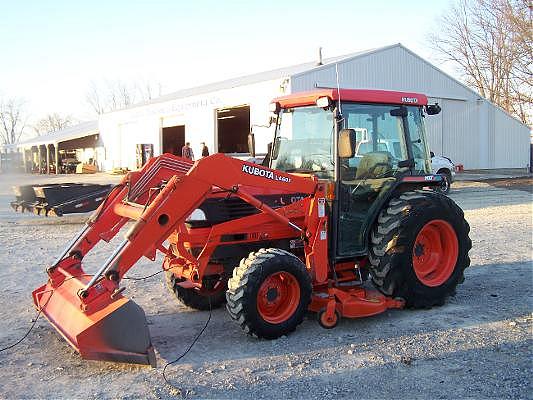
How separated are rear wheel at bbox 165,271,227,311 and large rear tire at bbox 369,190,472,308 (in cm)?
162

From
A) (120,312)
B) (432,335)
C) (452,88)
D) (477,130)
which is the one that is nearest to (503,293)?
(432,335)

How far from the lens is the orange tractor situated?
4.69 metres

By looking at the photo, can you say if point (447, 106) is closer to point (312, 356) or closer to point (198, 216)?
point (198, 216)

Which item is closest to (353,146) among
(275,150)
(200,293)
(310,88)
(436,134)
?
(275,150)

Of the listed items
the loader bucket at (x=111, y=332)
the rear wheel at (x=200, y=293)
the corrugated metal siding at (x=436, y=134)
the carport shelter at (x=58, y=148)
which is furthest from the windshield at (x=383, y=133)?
the carport shelter at (x=58, y=148)

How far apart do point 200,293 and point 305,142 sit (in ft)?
6.42

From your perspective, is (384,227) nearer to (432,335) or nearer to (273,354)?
(432,335)

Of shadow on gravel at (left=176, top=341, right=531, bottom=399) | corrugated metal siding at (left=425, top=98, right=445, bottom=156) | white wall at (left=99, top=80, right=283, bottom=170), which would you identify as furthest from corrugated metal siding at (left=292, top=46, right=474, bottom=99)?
shadow on gravel at (left=176, top=341, right=531, bottom=399)

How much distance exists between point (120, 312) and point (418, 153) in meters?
3.78

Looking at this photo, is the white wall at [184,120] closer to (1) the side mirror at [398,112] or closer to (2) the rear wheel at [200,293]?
(1) the side mirror at [398,112]

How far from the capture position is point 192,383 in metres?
4.23

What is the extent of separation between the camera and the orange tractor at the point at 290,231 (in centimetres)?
469

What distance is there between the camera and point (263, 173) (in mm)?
5266

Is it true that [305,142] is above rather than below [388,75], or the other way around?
below
